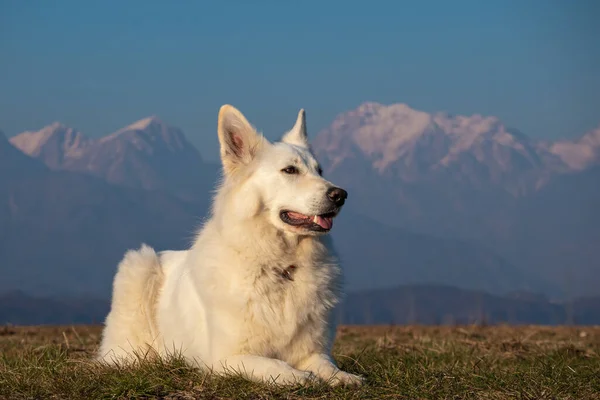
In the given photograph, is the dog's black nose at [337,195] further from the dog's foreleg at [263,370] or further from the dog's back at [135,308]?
Result: the dog's back at [135,308]

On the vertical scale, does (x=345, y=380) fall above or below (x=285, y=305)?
below

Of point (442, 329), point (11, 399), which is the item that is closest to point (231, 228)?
point (11, 399)

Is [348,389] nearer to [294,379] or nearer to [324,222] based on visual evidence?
[294,379]

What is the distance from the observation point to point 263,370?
6711 millimetres

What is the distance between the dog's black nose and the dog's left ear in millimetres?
1190

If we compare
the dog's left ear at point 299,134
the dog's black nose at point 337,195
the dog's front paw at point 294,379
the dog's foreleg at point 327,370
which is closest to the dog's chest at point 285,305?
the dog's foreleg at point 327,370

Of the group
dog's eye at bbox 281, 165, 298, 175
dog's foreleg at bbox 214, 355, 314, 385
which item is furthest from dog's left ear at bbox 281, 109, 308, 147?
dog's foreleg at bbox 214, 355, 314, 385

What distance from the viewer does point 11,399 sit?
21.2ft

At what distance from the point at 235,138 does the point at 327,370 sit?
7.95 ft

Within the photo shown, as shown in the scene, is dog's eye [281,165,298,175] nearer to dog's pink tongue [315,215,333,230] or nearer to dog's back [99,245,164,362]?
dog's pink tongue [315,215,333,230]

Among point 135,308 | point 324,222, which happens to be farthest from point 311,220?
point 135,308

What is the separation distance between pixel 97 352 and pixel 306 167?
4.07 meters

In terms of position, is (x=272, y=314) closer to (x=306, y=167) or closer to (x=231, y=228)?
(x=231, y=228)

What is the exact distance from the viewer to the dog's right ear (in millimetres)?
7555
